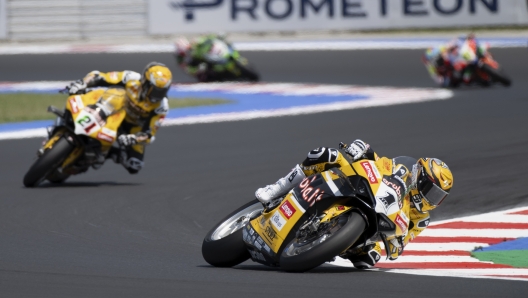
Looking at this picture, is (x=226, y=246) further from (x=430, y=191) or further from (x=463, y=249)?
(x=463, y=249)

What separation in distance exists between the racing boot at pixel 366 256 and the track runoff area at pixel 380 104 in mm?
139

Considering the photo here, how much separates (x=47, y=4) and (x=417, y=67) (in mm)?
12160

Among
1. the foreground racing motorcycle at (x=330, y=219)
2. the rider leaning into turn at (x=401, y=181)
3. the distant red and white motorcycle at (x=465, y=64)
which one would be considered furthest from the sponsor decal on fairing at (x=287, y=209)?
the distant red and white motorcycle at (x=465, y=64)

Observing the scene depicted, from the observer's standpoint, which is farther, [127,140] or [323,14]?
[323,14]

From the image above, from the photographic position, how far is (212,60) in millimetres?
23859

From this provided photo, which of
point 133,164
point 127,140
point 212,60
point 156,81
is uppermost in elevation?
point 156,81

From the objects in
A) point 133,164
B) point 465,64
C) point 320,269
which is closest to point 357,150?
point 320,269

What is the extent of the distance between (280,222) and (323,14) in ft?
73.7

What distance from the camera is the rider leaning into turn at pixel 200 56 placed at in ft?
77.8

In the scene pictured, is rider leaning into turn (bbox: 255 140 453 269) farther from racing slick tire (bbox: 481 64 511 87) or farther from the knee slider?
racing slick tire (bbox: 481 64 511 87)

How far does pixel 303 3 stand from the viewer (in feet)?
92.1

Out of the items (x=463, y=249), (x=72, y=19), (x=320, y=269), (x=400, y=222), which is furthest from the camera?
(x=72, y=19)

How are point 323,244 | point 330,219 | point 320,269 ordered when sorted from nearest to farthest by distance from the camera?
point 323,244 < point 330,219 < point 320,269

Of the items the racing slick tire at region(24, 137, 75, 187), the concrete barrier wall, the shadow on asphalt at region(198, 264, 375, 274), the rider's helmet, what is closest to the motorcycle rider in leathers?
the concrete barrier wall
